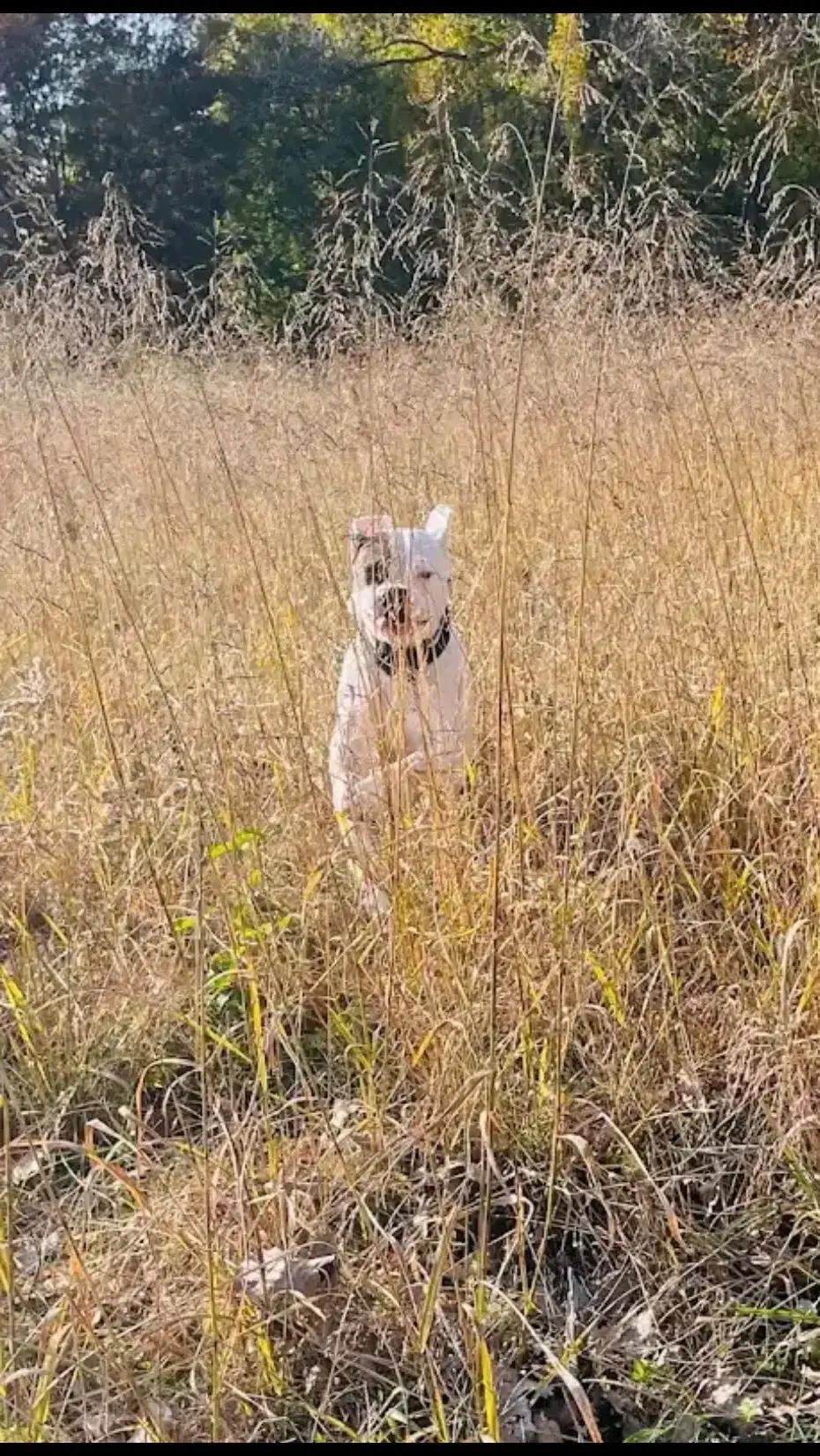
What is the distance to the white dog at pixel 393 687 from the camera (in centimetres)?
170

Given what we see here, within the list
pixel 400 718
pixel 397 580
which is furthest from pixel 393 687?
pixel 397 580

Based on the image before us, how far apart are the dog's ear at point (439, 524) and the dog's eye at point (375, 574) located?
4.9 inches

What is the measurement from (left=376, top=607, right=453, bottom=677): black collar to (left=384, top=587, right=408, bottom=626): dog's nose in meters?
0.05

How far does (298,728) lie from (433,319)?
159 centimetres

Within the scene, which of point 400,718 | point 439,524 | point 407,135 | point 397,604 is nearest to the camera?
point 400,718

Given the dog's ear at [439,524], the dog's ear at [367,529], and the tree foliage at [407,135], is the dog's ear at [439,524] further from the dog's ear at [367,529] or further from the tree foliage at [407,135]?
the tree foliage at [407,135]

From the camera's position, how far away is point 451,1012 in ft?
4.90

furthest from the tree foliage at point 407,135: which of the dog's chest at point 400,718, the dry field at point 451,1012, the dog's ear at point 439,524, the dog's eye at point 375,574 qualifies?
the dog's chest at point 400,718

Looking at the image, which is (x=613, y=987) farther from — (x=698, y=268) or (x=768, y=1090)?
(x=698, y=268)

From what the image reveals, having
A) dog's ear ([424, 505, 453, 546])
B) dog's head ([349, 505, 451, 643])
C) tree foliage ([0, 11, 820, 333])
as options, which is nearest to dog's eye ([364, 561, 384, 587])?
dog's head ([349, 505, 451, 643])

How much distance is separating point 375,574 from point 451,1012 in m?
0.80

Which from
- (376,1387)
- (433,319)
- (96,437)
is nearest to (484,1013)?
(376,1387)

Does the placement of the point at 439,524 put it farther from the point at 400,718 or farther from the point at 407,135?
the point at 407,135

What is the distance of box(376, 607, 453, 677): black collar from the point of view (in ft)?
6.04
